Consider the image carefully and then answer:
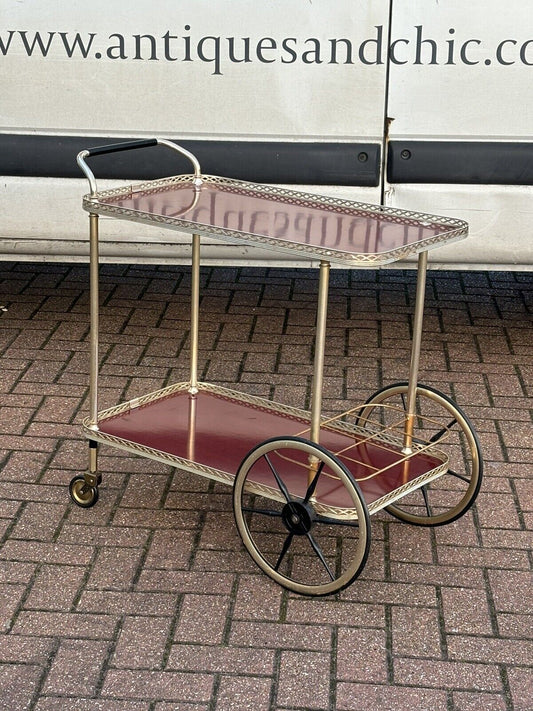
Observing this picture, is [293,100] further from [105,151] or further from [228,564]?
[228,564]

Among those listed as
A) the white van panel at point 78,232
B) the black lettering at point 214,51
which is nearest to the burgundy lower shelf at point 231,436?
the white van panel at point 78,232

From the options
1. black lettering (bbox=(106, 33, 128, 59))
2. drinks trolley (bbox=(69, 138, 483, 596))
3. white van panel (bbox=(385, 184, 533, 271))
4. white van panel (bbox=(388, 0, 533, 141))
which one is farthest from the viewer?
white van panel (bbox=(385, 184, 533, 271))

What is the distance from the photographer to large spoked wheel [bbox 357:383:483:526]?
3488mm

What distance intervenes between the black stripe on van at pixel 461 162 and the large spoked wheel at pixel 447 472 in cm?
102

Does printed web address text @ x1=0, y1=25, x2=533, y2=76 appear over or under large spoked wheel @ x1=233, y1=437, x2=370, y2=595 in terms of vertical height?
over

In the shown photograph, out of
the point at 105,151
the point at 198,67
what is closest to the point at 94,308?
the point at 105,151

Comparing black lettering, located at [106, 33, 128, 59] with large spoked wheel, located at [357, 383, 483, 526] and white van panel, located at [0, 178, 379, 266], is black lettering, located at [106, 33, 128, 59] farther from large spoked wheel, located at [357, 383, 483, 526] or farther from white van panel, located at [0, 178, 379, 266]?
large spoked wheel, located at [357, 383, 483, 526]

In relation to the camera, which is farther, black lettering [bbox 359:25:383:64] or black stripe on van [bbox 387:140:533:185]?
black stripe on van [bbox 387:140:533:185]

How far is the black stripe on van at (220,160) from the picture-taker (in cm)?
469

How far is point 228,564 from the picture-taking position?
3.40 m

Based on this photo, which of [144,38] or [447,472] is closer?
[447,472]

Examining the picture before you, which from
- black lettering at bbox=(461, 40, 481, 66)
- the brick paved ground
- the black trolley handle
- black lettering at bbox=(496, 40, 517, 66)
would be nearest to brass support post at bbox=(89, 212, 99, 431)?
the black trolley handle

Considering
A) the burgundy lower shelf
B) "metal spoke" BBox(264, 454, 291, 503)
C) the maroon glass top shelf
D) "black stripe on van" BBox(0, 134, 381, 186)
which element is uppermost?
the maroon glass top shelf

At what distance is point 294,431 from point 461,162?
62.2 inches
